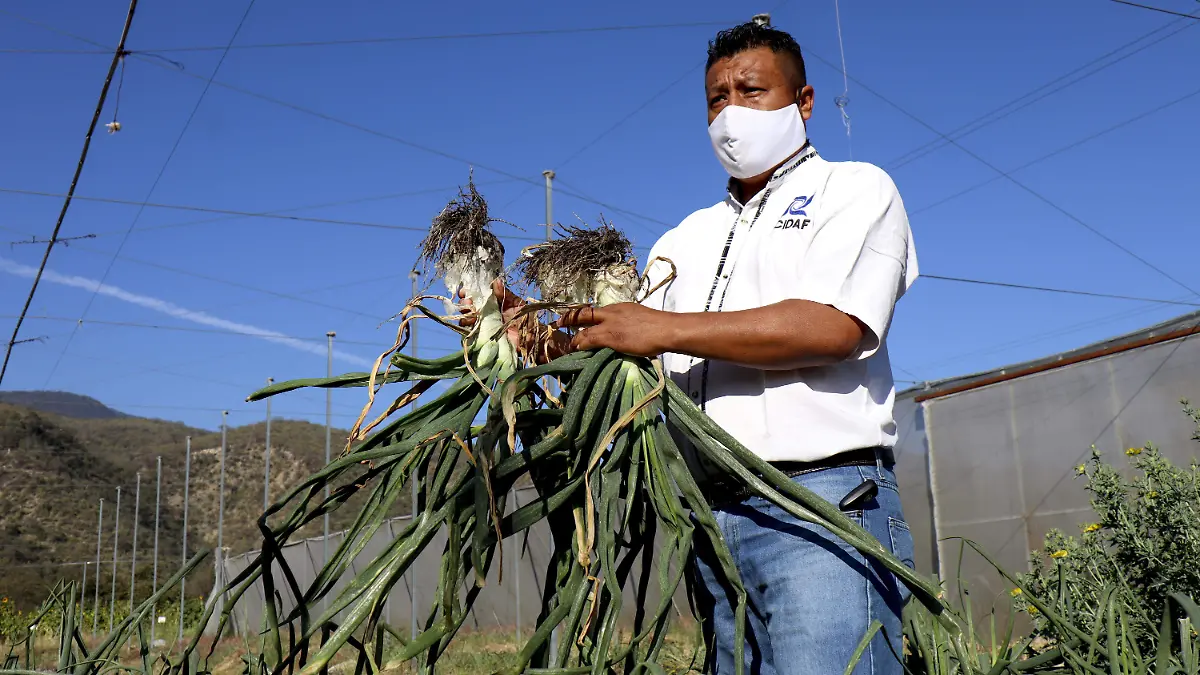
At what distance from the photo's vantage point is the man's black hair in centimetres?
147

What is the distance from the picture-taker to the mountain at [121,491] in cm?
3219

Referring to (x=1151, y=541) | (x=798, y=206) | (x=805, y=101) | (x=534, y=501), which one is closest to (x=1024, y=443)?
(x=1151, y=541)

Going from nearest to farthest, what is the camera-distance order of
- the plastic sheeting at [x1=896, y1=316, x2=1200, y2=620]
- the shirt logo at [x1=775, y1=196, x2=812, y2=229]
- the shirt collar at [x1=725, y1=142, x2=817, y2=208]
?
1. the shirt logo at [x1=775, y1=196, x2=812, y2=229]
2. the shirt collar at [x1=725, y1=142, x2=817, y2=208]
3. the plastic sheeting at [x1=896, y1=316, x2=1200, y2=620]

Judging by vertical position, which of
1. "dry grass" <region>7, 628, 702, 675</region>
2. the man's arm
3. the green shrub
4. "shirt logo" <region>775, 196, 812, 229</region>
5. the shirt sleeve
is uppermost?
"shirt logo" <region>775, 196, 812, 229</region>

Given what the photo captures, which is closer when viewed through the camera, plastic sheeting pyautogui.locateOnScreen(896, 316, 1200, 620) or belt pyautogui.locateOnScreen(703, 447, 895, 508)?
belt pyautogui.locateOnScreen(703, 447, 895, 508)

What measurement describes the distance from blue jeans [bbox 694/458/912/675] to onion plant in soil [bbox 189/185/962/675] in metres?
0.05

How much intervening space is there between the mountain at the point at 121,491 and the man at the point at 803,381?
25.4 meters

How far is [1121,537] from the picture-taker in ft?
10.8

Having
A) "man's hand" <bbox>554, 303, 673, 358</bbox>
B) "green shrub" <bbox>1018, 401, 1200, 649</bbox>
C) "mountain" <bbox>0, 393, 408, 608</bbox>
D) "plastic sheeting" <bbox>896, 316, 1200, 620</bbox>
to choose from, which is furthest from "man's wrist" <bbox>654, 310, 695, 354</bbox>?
"mountain" <bbox>0, 393, 408, 608</bbox>

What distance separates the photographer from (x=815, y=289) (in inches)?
48.9

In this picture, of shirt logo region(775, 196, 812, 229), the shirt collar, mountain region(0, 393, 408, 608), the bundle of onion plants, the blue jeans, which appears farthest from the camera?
mountain region(0, 393, 408, 608)

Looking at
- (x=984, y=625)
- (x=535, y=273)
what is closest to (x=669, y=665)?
(x=535, y=273)

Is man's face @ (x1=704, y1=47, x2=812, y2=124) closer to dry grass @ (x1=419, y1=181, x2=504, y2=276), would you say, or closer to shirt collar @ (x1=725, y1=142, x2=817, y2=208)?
shirt collar @ (x1=725, y1=142, x2=817, y2=208)

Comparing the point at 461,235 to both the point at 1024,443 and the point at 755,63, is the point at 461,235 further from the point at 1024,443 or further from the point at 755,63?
the point at 1024,443
